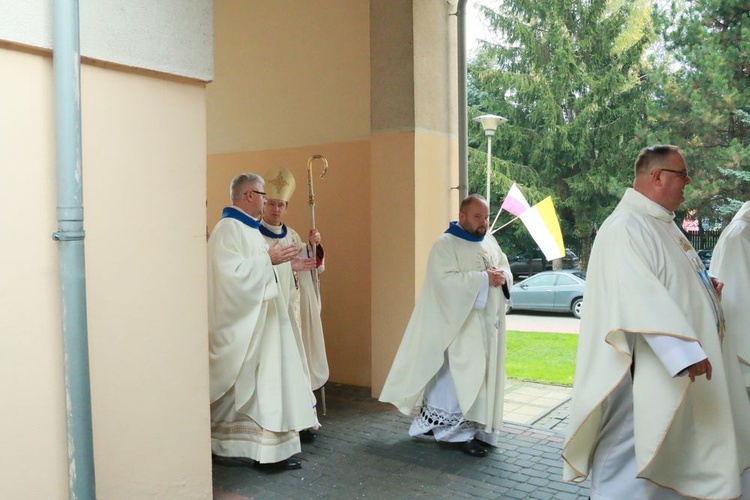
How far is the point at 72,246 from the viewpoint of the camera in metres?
2.93

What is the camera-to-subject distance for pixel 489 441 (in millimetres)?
5004

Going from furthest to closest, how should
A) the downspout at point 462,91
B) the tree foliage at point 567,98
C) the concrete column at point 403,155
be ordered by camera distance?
the tree foliage at point 567,98
the downspout at point 462,91
the concrete column at point 403,155

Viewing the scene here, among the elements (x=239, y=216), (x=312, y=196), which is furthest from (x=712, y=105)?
(x=239, y=216)

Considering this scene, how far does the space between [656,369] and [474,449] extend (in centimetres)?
192

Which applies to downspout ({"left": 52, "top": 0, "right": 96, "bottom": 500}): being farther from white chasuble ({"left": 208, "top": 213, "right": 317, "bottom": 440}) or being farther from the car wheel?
the car wheel

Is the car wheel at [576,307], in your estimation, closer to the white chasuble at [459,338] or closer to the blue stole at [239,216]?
the white chasuble at [459,338]

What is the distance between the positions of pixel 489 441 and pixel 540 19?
19700 mm

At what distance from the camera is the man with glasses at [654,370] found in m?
3.17

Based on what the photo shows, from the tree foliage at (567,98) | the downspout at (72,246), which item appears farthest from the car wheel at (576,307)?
the downspout at (72,246)

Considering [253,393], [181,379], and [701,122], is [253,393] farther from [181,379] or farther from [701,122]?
[701,122]

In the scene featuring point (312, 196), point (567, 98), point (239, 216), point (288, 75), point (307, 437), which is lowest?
point (307, 437)

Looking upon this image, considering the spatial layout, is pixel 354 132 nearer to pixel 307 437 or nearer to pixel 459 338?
pixel 459 338

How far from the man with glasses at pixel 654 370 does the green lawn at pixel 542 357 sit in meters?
3.97

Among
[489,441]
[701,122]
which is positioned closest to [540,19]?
[701,122]
